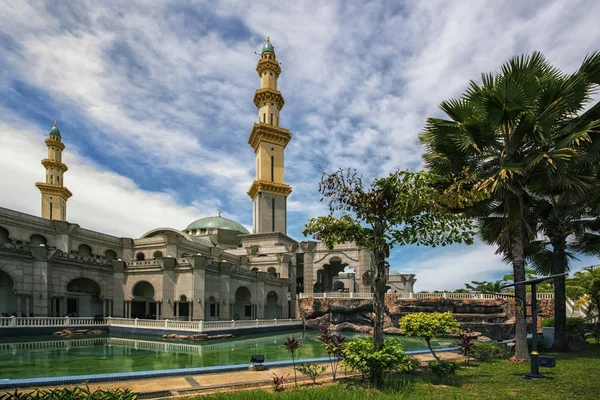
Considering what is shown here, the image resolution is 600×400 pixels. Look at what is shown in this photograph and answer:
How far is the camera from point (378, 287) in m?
10.9

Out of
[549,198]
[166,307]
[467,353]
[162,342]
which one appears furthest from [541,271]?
[166,307]

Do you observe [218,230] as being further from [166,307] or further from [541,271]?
[541,271]

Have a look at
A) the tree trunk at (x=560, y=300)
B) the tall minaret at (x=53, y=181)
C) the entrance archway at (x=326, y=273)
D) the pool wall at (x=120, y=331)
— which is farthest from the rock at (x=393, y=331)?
the tall minaret at (x=53, y=181)

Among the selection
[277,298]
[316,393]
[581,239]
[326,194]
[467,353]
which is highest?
[326,194]

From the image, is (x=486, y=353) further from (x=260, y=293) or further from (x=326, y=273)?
(x=326, y=273)

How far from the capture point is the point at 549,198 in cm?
1692

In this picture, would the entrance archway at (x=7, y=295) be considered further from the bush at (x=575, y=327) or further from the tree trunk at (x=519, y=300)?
the bush at (x=575, y=327)

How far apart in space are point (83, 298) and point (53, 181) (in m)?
35.1

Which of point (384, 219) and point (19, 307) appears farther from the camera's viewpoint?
point (19, 307)

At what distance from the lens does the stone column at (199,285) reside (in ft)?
109

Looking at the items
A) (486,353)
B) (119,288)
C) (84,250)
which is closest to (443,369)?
(486,353)

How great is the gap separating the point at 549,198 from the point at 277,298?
116 feet

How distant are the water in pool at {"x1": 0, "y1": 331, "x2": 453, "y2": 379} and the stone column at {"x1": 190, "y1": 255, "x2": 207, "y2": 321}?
230 inches

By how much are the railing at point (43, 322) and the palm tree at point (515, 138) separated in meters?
27.5
